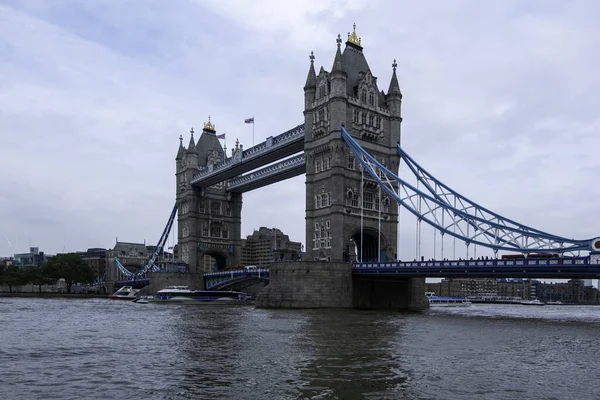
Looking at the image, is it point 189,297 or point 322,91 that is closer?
point 322,91

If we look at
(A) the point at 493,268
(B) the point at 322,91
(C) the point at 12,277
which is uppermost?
(B) the point at 322,91

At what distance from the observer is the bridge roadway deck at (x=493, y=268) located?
161 ft

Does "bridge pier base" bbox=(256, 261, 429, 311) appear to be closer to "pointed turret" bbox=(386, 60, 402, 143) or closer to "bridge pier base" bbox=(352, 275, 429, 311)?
"bridge pier base" bbox=(352, 275, 429, 311)

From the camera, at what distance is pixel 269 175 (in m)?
89.5

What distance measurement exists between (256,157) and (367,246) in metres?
22.0

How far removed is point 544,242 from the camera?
56188 mm

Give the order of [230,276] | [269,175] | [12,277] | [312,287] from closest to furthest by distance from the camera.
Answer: [312,287] → [230,276] → [269,175] → [12,277]

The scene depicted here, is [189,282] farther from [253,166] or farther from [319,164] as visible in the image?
[319,164]

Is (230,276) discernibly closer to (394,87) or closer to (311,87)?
(311,87)

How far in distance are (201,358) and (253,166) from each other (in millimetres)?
69368

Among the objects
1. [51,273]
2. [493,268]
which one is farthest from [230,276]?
[51,273]

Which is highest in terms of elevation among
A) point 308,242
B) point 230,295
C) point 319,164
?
point 319,164

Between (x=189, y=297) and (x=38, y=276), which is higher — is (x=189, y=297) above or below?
above

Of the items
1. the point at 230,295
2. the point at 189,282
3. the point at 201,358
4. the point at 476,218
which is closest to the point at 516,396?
the point at 201,358
